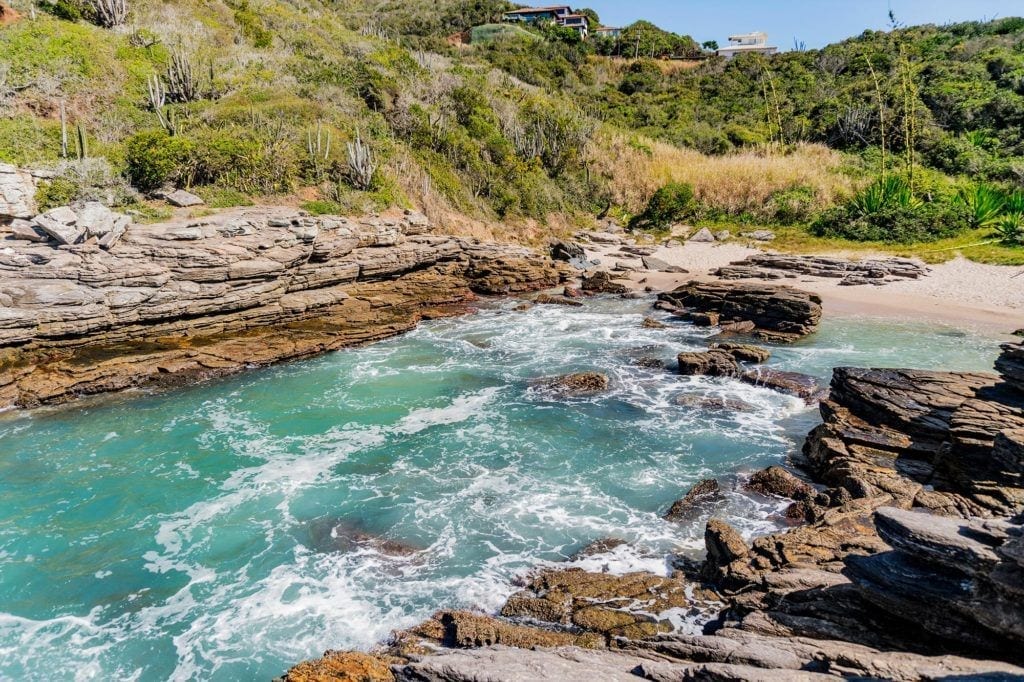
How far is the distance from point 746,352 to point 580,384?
588cm

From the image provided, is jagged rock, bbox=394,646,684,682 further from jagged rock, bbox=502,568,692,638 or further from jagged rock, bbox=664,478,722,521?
jagged rock, bbox=664,478,722,521

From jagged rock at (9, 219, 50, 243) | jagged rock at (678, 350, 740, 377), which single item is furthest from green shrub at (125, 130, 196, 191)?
jagged rock at (678, 350, 740, 377)

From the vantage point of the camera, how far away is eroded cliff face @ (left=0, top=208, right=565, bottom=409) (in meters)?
15.0

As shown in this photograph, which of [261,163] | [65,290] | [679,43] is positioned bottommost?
[65,290]

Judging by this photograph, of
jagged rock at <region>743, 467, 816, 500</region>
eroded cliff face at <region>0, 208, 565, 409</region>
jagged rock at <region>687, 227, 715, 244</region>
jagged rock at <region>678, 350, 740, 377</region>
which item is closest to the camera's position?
jagged rock at <region>743, 467, 816, 500</region>

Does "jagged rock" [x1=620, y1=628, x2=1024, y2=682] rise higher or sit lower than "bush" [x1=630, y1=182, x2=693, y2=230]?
lower

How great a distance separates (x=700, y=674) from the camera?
4.77m

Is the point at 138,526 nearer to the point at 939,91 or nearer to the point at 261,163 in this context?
the point at 261,163

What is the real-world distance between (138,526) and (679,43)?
268 ft

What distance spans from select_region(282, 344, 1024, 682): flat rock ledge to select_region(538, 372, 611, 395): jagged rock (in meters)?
5.54

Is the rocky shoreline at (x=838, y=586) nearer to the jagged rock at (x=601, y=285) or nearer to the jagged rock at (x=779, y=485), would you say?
the jagged rock at (x=779, y=485)

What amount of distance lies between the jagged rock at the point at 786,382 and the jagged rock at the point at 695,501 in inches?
231

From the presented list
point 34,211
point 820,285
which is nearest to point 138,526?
point 34,211

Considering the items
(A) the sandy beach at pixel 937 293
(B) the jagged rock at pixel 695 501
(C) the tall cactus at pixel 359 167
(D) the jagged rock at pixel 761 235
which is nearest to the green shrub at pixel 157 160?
(C) the tall cactus at pixel 359 167
